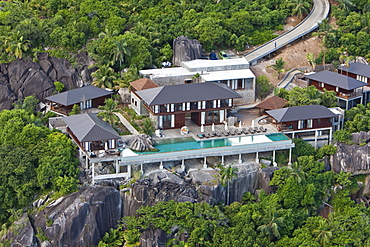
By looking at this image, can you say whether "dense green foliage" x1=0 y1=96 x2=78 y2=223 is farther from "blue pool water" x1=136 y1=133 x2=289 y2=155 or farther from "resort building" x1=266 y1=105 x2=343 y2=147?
"resort building" x1=266 y1=105 x2=343 y2=147

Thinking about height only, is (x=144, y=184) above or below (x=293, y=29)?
below

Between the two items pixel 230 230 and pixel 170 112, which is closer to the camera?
pixel 230 230

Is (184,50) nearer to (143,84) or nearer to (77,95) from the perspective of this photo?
(143,84)

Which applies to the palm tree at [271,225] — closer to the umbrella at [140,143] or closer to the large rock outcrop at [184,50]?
the umbrella at [140,143]

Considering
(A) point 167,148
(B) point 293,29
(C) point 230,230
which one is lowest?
(C) point 230,230

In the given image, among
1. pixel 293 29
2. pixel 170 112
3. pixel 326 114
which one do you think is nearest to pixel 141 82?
pixel 170 112

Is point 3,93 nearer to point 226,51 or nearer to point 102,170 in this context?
point 102,170

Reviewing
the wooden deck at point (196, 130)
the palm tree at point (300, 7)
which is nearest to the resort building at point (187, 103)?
the wooden deck at point (196, 130)

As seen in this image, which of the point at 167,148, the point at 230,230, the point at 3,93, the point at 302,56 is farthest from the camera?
the point at 302,56
